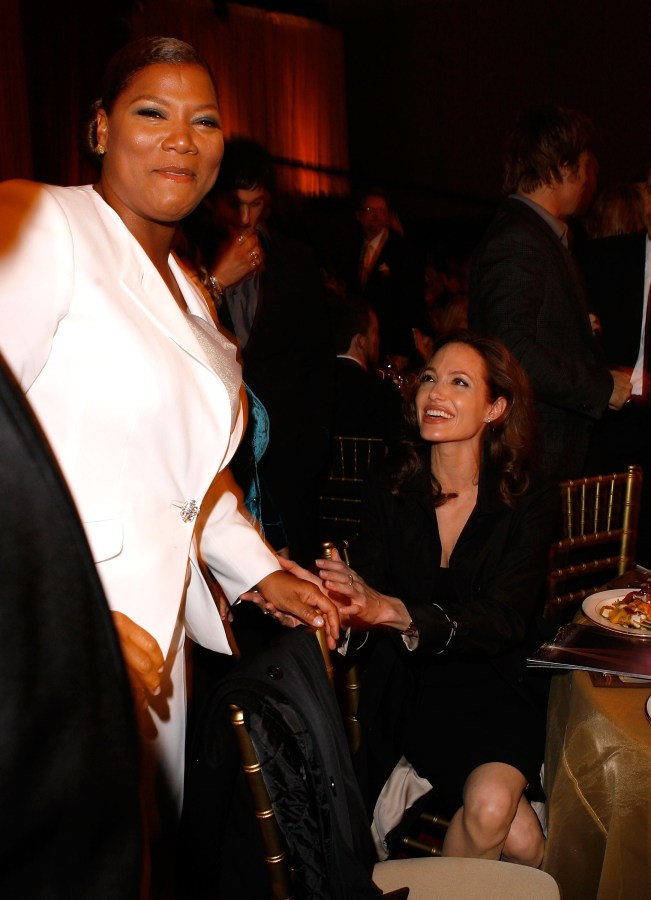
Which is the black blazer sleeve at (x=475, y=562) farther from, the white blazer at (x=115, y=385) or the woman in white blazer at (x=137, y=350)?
the white blazer at (x=115, y=385)

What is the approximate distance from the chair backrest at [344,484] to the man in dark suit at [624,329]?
94cm

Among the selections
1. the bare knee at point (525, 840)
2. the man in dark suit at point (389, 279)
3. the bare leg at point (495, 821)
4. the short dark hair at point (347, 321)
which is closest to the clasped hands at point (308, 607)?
the bare leg at point (495, 821)

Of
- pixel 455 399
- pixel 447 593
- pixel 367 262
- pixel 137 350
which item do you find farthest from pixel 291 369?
pixel 367 262

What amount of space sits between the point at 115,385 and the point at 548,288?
188 cm

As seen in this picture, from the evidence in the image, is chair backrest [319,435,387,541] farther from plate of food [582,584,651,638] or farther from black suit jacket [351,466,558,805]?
plate of food [582,584,651,638]

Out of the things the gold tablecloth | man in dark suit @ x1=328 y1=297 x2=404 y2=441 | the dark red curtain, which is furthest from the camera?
the dark red curtain

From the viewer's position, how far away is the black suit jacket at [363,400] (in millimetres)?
3725

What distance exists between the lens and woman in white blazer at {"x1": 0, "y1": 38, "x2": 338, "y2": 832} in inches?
43.1

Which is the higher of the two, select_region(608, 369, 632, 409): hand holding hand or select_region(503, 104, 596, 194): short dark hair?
select_region(503, 104, 596, 194): short dark hair

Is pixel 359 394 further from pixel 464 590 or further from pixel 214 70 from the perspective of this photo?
pixel 214 70

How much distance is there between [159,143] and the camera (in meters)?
1.24

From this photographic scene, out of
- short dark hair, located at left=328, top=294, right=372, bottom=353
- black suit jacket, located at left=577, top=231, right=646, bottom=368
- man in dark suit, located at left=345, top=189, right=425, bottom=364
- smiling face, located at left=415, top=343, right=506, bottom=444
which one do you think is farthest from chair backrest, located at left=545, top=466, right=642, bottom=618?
man in dark suit, located at left=345, top=189, right=425, bottom=364

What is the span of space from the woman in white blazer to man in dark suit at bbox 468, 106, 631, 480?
146cm

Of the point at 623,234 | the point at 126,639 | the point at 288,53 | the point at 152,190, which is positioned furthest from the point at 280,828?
the point at 288,53
